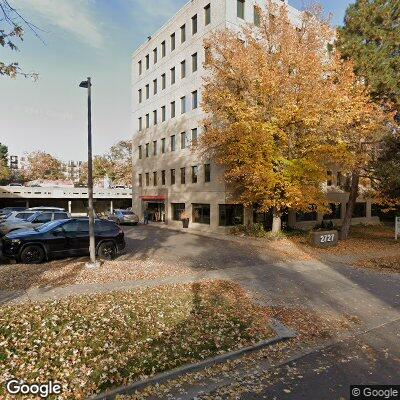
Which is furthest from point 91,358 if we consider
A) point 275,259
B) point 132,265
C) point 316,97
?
point 316,97

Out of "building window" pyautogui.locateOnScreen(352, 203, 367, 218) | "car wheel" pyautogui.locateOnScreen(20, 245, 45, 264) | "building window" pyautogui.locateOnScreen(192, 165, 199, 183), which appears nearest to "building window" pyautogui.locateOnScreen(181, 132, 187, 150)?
"building window" pyautogui.locateOnScreen(192, 165, 199, 183)

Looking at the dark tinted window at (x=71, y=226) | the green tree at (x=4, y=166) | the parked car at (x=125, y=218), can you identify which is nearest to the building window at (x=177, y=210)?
the parked car at (x=125, y=218)

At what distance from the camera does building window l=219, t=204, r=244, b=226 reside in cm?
2583

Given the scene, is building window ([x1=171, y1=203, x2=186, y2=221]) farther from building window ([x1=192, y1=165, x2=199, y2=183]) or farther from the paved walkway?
the paved walkway

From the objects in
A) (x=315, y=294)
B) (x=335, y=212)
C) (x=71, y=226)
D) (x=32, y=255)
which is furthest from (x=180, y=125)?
(x=315, y=294)

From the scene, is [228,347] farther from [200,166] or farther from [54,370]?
[200,166]

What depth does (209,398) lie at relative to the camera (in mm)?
4941

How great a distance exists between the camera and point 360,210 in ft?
119

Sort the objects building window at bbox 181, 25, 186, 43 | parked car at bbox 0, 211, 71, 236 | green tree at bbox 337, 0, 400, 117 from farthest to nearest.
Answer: building window at bbox 181, 25, 186, 43
green tree at bbox 337, 0, 400, 117
parked car at bbox 0, 211, 71, 236

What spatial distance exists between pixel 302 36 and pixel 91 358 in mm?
20634

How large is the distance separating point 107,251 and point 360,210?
100ft

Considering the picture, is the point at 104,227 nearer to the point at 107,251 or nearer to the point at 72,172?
the point at 107,251

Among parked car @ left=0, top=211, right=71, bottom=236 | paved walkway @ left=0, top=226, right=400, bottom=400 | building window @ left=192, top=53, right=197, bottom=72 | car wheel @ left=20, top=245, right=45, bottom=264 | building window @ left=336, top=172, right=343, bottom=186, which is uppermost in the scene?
building window @ left=192, top=53, right=197, bottom=72

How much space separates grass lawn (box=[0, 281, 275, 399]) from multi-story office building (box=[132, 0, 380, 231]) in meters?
16.9
